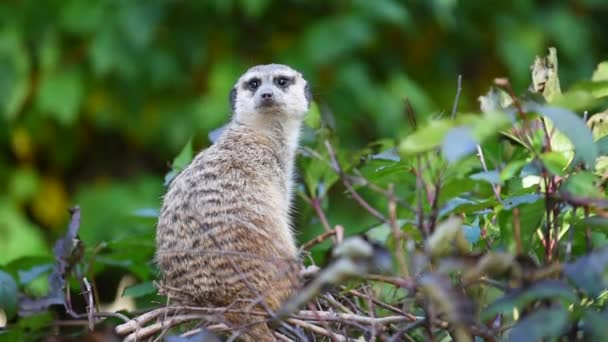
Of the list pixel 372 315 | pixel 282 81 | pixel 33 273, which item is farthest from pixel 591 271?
pixel 282 81

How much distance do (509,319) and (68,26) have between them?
3.24m

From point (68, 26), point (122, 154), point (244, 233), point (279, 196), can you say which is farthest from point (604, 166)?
point (122, 154)

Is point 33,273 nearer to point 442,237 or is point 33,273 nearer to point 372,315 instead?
point 372,315

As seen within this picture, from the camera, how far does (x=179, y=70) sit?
4.48 m

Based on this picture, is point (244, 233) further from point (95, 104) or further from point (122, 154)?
point (122, 154)

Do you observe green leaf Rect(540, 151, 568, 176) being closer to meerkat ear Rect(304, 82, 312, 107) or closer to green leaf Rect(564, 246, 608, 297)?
green leaf Rect(564, 246, 608, 297)

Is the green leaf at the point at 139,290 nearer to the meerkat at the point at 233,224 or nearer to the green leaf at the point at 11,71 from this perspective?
the meerkat at the point at 233,224

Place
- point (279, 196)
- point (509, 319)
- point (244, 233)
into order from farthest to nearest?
point (279, 196) → point (244, 233) → point (509, 319)

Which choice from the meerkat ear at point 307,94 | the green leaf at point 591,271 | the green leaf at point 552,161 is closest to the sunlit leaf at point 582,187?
the green leaf at point 552,161

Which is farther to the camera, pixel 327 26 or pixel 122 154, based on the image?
pixel 122 154

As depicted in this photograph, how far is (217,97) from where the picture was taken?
419 cm

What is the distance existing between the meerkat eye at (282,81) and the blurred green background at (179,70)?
1203mm

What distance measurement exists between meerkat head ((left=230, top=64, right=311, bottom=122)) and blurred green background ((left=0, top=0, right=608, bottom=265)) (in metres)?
1.16

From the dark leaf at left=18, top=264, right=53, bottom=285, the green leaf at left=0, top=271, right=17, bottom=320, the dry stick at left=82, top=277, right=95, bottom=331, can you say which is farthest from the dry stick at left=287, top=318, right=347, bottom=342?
the dark leaf at left=18, top=264, right=53, bottom=285
